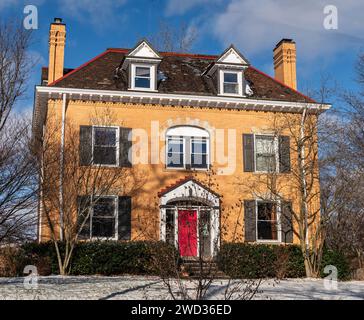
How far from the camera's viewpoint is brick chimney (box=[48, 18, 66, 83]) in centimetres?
2448

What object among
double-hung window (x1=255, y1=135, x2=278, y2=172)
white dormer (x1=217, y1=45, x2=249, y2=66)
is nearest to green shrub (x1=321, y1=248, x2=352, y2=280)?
double-hung window (x1=255, y1=135, x2=278, y2=172)

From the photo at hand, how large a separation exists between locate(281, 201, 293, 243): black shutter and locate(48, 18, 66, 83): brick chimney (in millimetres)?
11050

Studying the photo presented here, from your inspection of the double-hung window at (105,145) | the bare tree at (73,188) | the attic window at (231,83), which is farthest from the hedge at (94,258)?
the attic window at (231,83)

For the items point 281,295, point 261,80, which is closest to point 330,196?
point 261,80

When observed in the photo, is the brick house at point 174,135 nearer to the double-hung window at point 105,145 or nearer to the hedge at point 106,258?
the double-hung window at point 105,145

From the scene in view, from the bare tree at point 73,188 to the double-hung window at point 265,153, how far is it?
5181 mm

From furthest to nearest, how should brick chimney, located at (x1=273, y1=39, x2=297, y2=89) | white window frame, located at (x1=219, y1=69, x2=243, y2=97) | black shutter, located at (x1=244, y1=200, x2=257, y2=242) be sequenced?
brick chimney, located at (x1=273, y1=39, x2=297, y2=89)
white window frame, located at (x1=219, y1=69, x2=243, y2=97)
black shutter, located at (x1=244, y1=200, x2=257, y2=242)

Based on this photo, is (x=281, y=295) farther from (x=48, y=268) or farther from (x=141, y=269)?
(x=48, y=268)

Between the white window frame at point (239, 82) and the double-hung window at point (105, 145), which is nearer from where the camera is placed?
the double-hung window at point (105, 145)

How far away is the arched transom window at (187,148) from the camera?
24266mm

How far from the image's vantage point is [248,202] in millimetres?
24188

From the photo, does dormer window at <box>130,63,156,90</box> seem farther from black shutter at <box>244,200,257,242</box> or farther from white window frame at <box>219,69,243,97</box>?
black shutter at <box>244,200,257,242</box>

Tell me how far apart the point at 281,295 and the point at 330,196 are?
1143cm
